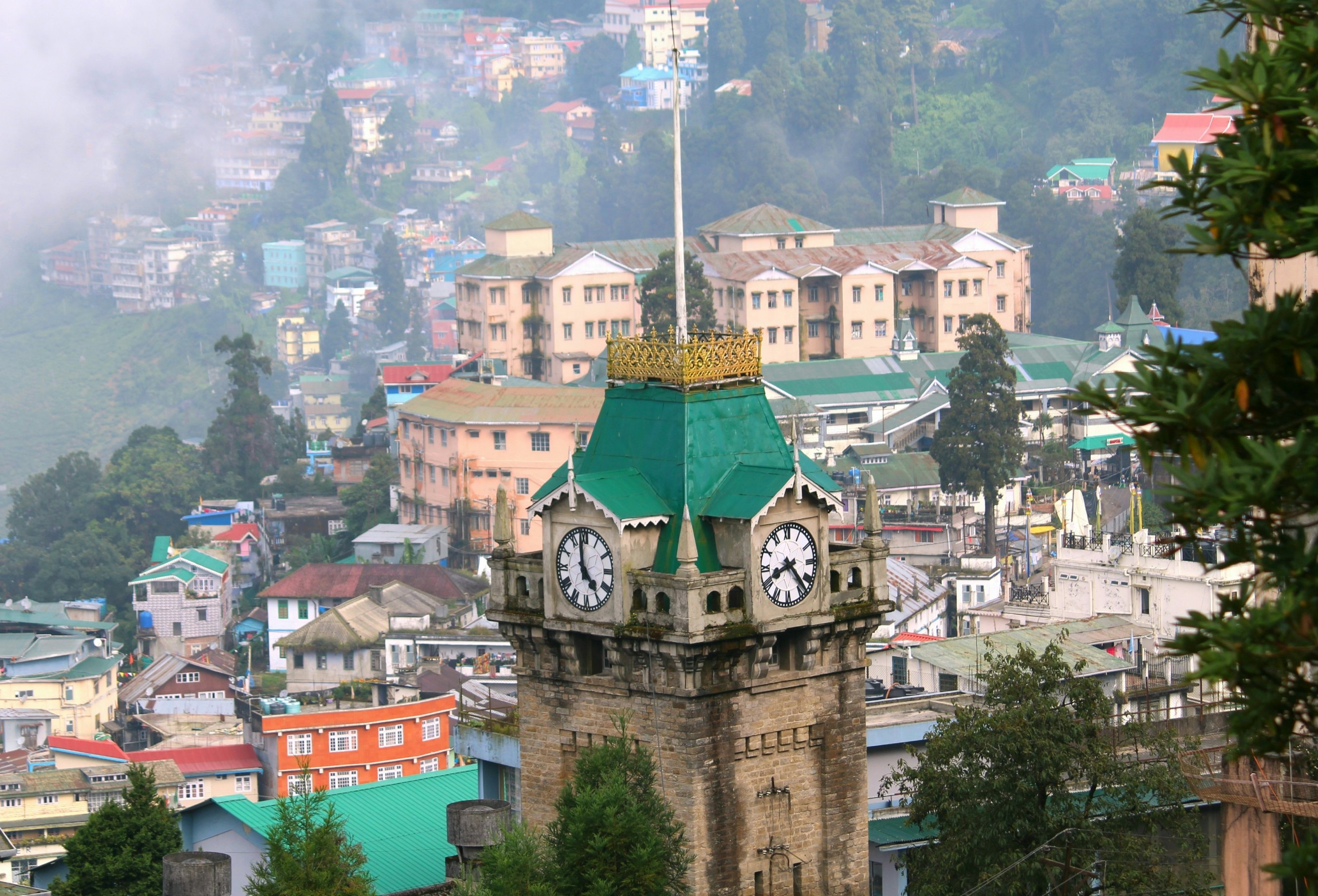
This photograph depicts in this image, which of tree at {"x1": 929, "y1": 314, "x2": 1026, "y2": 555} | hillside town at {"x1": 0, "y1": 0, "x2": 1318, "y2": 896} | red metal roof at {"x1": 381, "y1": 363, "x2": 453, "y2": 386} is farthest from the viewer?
red metal roof at {"x1": 381, "y1": 363, "x2": 453, "y2": 386}

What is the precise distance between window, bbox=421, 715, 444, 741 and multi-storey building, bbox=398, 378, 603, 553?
30.6 m

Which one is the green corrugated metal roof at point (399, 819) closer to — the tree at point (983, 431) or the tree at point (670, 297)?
the tree at point (983, 431)

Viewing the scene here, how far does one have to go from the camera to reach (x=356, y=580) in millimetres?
97875

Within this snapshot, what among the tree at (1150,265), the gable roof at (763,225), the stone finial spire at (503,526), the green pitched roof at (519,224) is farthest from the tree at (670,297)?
the stone finial spire at (503,526)

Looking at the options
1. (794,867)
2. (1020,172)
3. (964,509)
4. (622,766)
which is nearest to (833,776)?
(794,867)

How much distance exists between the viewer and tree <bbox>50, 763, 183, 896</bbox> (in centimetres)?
4262

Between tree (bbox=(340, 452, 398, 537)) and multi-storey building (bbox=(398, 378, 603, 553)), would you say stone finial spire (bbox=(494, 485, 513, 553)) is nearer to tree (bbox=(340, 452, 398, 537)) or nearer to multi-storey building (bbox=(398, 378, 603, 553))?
multi-storey building (bbox=(398, 378, 603, 553))

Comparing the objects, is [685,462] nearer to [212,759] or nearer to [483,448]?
[212,759]

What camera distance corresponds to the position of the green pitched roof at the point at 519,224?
13038cm

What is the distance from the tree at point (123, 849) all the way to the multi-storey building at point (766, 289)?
7746cm

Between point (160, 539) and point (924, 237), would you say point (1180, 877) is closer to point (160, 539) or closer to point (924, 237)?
point (160, 539)

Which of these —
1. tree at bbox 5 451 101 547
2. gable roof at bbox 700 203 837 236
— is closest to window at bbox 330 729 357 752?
tree at bbox 5 451 101 547

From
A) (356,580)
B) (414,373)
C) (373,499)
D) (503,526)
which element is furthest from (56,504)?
(503,526)

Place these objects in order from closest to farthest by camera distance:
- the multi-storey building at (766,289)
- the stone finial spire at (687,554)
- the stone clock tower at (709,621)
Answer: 1. the stone finial spire at (687,554)
2. the stone clock tower at (709,621)
3. the multi-storey building at (766,289)
